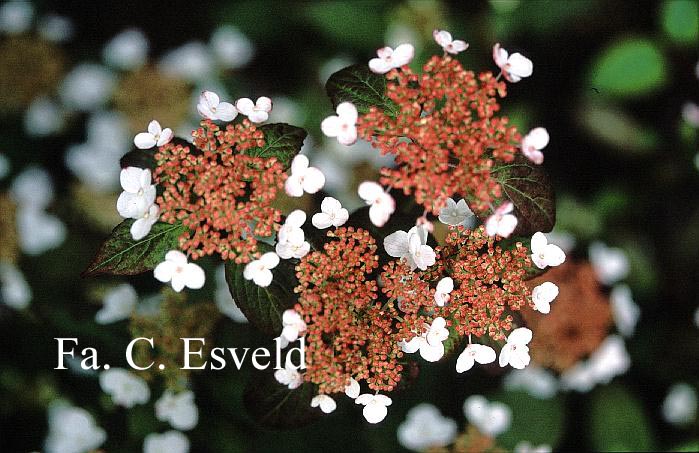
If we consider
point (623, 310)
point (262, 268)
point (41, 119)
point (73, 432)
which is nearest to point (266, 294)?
point (262, 268)

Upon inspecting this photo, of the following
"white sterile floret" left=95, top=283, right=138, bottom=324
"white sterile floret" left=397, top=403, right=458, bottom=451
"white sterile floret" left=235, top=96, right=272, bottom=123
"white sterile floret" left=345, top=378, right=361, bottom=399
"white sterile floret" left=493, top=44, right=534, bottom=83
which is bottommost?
"white sterile floret" left=397, top=403, right=458, bottom=451

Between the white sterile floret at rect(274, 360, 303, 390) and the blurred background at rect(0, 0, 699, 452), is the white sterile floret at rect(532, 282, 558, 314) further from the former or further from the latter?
the blurred background at rect(0, 0, 699, 452)

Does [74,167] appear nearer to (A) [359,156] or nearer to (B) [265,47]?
(B) [265,47]

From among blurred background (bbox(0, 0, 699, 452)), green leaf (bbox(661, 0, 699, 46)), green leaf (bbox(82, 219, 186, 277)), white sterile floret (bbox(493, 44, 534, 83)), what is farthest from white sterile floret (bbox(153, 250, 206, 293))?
green leaf (bbox(661, 0, 699, 46))

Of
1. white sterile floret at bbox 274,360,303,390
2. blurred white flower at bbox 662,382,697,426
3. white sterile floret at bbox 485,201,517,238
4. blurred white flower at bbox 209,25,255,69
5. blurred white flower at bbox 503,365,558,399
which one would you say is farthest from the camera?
blurred white flower at bbox 209,25,255,69

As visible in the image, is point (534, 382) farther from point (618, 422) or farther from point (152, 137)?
point (152, 137)

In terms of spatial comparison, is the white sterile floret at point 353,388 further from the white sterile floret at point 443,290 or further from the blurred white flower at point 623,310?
the blurred white flower at point 623,310

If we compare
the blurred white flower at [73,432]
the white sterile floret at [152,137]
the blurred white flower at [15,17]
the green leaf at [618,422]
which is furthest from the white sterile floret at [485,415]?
the blurred white flower at [15,17]
